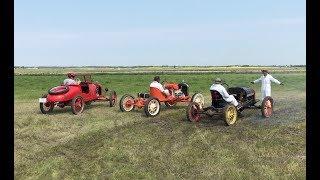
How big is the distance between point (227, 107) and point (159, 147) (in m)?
3.16

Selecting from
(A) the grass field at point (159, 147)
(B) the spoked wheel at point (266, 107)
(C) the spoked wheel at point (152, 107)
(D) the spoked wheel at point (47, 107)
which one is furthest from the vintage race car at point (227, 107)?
(D) the spoked wheel at point (47, 107)

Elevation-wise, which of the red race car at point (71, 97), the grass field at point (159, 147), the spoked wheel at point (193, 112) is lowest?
the grass field at point (159, 147)

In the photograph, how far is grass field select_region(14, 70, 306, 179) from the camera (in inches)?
333

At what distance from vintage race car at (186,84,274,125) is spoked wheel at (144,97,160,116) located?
1.80 metres

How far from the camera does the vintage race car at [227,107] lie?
12.7 m

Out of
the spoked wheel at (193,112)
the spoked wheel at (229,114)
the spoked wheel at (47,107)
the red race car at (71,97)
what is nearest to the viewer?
the spoked wheel at (229,114)

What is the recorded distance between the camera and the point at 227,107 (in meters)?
12.5

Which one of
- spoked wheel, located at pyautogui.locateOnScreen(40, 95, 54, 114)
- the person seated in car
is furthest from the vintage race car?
spoked wheel, located at pyautogui.locateOnScreen(40, 95, 54, 114)

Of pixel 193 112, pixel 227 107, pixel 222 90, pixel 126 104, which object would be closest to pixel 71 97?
pixel 126 104

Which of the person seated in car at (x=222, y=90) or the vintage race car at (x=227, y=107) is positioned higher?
the person seated in car at (x=222, y=90)

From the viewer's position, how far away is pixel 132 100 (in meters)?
16.5

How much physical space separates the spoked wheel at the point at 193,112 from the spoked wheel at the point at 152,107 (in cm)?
186

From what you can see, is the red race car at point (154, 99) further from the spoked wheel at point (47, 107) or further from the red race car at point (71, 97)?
the spoked wheel at point (47, 107)
